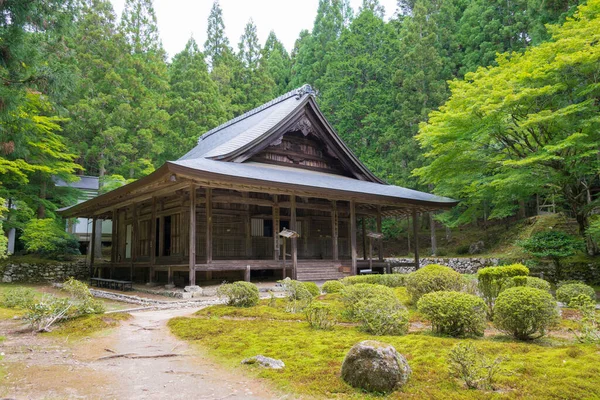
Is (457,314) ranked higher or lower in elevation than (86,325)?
higher

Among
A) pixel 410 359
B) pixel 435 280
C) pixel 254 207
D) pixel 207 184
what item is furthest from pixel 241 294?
pixel 254 207

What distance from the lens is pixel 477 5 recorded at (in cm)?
3141

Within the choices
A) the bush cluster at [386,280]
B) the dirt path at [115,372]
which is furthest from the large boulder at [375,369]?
the bush cluster at [386,280]

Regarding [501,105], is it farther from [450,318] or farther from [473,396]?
[473,396]

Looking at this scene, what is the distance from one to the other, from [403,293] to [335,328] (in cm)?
456

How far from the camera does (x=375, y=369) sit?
3.90m

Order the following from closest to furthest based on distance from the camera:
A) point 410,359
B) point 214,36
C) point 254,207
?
point 410,359 → point 254,207 → point 214,36

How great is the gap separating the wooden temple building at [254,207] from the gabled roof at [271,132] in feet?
0.18

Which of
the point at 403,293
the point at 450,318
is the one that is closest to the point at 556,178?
the point at 403,293

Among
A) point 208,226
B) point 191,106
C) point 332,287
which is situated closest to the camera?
point 332,287

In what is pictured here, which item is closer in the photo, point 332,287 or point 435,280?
point 435,280

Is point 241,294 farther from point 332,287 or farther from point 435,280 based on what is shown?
point 435,280

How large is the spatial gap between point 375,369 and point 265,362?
1.41 metres

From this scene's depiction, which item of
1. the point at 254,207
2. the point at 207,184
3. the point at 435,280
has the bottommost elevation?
the point at 435,280
